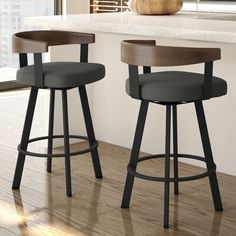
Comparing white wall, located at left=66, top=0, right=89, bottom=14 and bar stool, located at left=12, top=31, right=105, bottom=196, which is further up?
white wall, located at left=66, top=0, right=89, bottom=14

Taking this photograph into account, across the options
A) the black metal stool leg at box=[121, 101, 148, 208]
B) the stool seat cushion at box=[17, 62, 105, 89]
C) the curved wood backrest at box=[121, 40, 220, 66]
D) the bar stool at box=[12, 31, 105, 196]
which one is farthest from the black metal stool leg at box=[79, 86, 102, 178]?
the curved wood backrest at box=[121, 40, 220, 66]

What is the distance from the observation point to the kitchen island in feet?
10.2

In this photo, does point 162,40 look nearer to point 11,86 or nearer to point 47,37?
point 47,37

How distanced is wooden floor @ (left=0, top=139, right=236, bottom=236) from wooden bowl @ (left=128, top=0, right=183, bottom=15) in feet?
3.08

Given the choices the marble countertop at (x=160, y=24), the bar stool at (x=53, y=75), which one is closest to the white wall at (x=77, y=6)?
the marble countertop at (x=160, y=24)

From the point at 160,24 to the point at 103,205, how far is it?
979 mm

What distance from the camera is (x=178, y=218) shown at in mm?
3004

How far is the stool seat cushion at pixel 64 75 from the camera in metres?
3.09

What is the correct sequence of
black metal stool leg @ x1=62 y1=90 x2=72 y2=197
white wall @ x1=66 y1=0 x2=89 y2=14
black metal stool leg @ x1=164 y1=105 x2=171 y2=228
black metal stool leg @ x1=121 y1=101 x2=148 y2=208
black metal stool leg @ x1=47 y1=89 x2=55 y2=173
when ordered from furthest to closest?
white wall @ x1=66 y1=0 x2=89 y2=14 < black metal stool leg @ x1=47 y1=89 x2=55 y2=173 < black metal stool leg @ x1=62 y1=90 x2=72 y2=197 < black metal stool leg @ x1=121 y1=101 x2=148 y2=208 < black metal stool leg @ x1=164 y1=105 x2=171 y2=228

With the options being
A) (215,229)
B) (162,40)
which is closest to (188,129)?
(162,40)

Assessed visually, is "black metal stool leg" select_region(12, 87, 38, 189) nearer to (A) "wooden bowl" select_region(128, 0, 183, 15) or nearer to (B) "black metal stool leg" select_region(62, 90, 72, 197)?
(B) "black metal stool leg" select_region(62, 90, 72, 197)

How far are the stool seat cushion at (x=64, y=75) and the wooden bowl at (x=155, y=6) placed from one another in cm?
65

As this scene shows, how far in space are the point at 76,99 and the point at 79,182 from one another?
2.96 ft

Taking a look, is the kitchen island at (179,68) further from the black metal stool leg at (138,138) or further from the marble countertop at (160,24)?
the black metal stool leg at (138,138)
